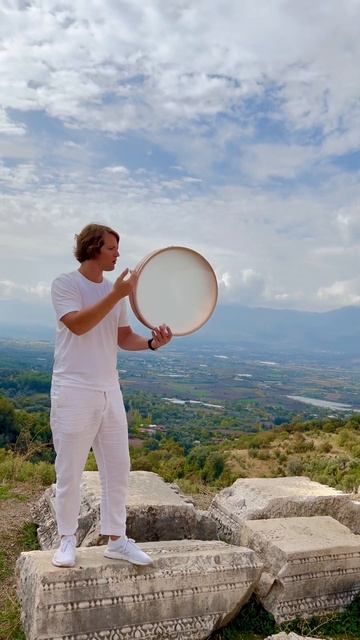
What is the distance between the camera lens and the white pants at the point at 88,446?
3662mm

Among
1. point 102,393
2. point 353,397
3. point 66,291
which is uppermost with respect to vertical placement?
point 66,291

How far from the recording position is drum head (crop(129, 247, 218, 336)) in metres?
4.01

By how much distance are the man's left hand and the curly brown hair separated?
0.69 meters

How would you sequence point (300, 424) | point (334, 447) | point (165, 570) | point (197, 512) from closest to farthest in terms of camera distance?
point (165, 570), point (197, 512), point (334, 447), point (300, 424)

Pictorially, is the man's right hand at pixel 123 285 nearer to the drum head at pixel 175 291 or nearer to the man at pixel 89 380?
the man at pixel 89 380

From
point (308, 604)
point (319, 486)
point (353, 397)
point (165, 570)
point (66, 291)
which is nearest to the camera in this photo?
point (66, 291)

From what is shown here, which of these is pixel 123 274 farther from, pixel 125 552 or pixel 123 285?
pixel 125 552

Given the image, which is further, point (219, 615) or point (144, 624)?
point (219, 615)

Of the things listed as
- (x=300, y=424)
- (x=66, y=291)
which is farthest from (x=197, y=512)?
(x=300, y=424)

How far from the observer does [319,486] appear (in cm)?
670

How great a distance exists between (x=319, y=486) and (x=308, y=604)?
6.98ft

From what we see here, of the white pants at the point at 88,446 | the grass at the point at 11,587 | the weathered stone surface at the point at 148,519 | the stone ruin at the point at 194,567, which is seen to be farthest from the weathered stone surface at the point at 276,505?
the white pants at the point at 88,446

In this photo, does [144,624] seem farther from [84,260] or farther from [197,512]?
[84,260]

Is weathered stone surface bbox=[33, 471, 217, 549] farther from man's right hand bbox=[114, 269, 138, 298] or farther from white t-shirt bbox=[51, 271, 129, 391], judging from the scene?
man's right hand bbox=[114, 269, 138, 298]
